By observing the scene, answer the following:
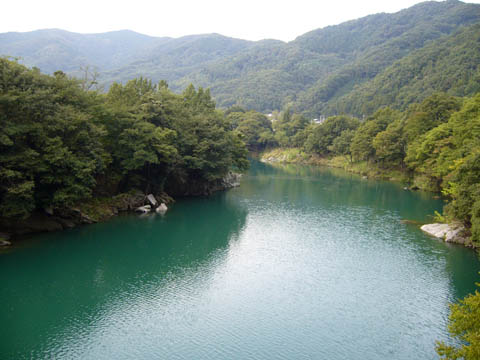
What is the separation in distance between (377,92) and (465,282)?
14435 cm

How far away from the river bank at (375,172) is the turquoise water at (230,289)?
4.13 ft

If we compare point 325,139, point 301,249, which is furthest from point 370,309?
point 325,139

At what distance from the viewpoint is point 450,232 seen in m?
34.1

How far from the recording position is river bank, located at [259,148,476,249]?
110ft

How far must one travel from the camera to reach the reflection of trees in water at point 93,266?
20.1m

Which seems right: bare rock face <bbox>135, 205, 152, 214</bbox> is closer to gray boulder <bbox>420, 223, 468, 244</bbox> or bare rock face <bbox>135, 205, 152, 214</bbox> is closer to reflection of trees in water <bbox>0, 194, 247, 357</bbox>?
reflection of trees in water <bbox>0, 194, 247, 357</bbox>

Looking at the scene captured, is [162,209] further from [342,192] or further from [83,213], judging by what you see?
[342,192]

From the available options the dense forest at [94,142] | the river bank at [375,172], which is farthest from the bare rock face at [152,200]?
the river bank at [375,172]

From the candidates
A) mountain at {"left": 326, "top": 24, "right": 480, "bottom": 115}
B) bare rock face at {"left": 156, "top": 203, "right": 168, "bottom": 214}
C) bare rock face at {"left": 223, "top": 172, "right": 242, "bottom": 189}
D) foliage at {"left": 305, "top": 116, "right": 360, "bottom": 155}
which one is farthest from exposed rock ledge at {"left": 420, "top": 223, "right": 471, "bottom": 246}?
mountain at {"left": 326, "top": 24, "right": 480, "bottom": 115}

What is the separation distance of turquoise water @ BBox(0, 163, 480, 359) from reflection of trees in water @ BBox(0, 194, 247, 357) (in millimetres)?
104

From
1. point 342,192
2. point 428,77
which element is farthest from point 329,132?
point 428,77

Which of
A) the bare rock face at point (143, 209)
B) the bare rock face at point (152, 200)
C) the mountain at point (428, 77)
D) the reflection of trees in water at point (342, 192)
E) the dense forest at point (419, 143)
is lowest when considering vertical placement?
the reflection of trees in water at point (342, 192)

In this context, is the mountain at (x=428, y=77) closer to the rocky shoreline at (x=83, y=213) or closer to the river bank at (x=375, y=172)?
the river bank at (x=375, y=172)

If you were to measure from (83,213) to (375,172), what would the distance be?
60.3 m
